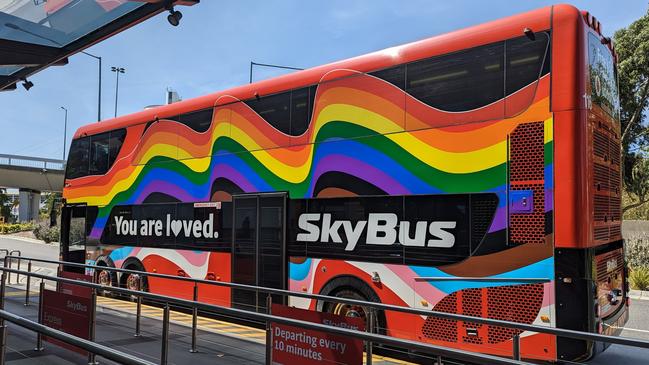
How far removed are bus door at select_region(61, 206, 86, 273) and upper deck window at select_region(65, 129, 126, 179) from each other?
94 cm

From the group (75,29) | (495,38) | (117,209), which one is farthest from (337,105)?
(117,209)

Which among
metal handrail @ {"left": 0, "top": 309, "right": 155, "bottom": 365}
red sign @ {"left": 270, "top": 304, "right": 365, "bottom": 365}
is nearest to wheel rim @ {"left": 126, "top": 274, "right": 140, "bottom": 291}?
red sign @ {"left": 270, "top": 304, "right": 365, "bottom": 365}

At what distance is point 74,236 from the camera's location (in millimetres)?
12867

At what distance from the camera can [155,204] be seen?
33.2 feet

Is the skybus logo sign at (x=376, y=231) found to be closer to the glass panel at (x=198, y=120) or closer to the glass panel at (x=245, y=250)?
the glass panel at (x=245, y=250)

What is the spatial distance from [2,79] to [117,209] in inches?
134

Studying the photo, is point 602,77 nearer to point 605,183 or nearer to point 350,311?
point 605,183

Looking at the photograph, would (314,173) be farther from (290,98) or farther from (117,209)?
(117,209)

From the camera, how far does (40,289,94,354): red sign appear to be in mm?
5957

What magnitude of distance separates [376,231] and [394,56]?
2.35m

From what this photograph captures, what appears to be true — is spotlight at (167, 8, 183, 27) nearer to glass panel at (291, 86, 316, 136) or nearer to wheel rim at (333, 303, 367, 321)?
glass panel at (291, 86, 316, 136)

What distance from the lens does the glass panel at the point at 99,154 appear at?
11.6 metres

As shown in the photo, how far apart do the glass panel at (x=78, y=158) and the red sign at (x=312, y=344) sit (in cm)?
890

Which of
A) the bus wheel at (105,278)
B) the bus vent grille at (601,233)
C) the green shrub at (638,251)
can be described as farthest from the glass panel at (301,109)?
the green shrub at (638,251)
